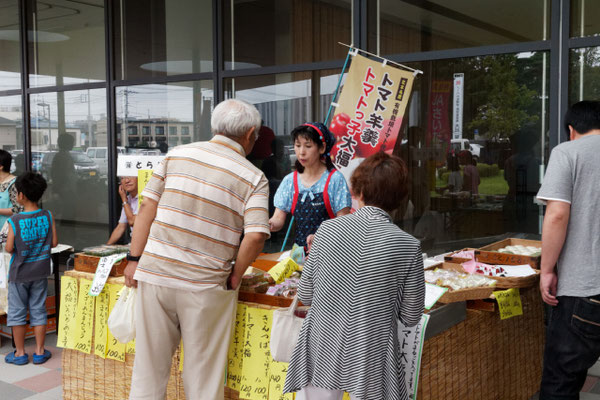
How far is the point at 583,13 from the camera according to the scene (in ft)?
15.7

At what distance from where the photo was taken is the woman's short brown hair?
98.0 inches

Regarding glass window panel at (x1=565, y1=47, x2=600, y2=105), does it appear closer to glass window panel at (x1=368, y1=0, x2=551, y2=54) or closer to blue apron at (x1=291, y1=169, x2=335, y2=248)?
glass window panel at (x1=368, y1=0, x2=551, y2=54)

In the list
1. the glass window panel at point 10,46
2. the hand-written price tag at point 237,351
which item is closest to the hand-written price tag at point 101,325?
the hand-written price tag at point 237,351

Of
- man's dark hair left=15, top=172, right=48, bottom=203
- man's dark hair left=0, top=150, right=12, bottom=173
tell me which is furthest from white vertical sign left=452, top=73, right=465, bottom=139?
man's dark hair left=0, top=150, right=12, bottom=173

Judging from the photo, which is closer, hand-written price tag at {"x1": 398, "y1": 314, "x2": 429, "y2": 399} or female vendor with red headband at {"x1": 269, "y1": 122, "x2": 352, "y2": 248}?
hand-written price tag at {"x1": 398, "y1": 314, "x2": 429, "y2": 399}

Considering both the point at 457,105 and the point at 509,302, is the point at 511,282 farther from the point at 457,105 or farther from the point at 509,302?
the point at 457,105

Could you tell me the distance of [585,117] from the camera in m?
3.30

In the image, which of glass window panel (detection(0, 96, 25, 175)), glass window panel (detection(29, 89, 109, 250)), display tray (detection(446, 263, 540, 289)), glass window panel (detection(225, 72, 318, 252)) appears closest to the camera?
display tray (detection(446, 263, 540, 289))

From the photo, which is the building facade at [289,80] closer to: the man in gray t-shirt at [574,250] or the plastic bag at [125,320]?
the man in gray t-shirt at [574,250]

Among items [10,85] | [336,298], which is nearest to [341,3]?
[336,298]

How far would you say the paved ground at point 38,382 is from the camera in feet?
14.2

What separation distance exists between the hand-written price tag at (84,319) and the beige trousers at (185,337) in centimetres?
93

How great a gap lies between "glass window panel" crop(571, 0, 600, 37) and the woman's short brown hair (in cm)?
311

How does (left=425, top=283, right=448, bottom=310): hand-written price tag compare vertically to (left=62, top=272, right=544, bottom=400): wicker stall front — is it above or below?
above
